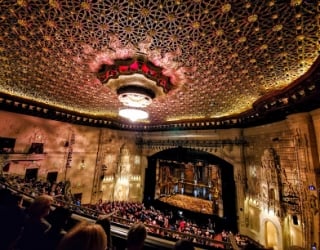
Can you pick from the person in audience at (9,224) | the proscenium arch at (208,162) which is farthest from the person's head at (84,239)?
the proscenium arch at (208,162)

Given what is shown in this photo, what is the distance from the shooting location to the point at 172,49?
337 cm

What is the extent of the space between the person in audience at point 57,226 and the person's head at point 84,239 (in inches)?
40.4

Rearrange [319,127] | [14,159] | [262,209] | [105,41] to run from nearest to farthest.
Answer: [105,41] < [319,127] < [262,209] < [14,159]

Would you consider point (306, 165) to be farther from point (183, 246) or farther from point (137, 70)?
point (137, 70)

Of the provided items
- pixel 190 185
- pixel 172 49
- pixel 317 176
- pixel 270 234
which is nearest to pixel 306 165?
pixel 317 176

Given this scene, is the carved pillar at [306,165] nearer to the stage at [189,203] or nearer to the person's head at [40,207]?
the stage at [189,203]

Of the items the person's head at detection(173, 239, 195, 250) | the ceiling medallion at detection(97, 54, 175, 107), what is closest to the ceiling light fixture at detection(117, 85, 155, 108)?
the ceiling medallion at detection(97, 54, 175, 107)

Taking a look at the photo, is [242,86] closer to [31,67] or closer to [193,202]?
[31,67]

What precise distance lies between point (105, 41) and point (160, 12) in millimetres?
1379

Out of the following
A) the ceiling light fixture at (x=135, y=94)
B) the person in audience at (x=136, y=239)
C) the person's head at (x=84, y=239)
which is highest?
the ceiling light fixture at (x=135, y=94)

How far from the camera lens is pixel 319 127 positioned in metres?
4.71

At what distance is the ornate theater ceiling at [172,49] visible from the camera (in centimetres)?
247

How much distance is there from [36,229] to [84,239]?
1228mm

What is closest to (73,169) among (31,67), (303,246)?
(31,67)
